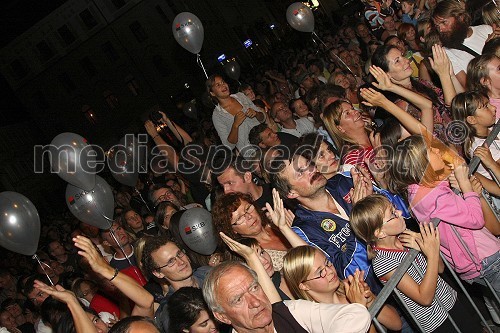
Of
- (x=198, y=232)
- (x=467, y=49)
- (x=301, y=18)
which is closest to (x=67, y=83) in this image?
(x=301, y=18)

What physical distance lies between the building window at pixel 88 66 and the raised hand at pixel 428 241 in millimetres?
31518

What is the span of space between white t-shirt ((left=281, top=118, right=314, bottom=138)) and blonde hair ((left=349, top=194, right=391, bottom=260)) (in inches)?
146

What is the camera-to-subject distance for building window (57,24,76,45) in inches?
1240

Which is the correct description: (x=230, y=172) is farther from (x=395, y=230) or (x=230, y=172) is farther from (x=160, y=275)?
(x=395, y=230)

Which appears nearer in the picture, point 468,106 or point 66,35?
point 468,106

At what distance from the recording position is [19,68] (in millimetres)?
31734

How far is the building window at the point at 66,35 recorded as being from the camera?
31.5m

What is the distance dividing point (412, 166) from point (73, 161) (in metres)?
3.77

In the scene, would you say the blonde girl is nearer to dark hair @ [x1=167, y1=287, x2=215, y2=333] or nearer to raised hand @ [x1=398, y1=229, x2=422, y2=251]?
raised hand @ [x1=398, y1=229, x2=422, y2=251]

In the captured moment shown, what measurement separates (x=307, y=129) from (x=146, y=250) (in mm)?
3519

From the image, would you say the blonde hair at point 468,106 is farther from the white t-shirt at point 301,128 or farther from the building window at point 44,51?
the building window at point 44,51

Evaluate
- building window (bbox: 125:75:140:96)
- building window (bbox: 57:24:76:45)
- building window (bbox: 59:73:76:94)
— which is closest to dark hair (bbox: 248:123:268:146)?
building window (bbox: 125:75:140:96)

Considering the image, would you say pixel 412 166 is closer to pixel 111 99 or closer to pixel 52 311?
pixel 52 311

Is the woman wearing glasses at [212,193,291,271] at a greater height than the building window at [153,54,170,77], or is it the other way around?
the building window at [153,54,170,77]
